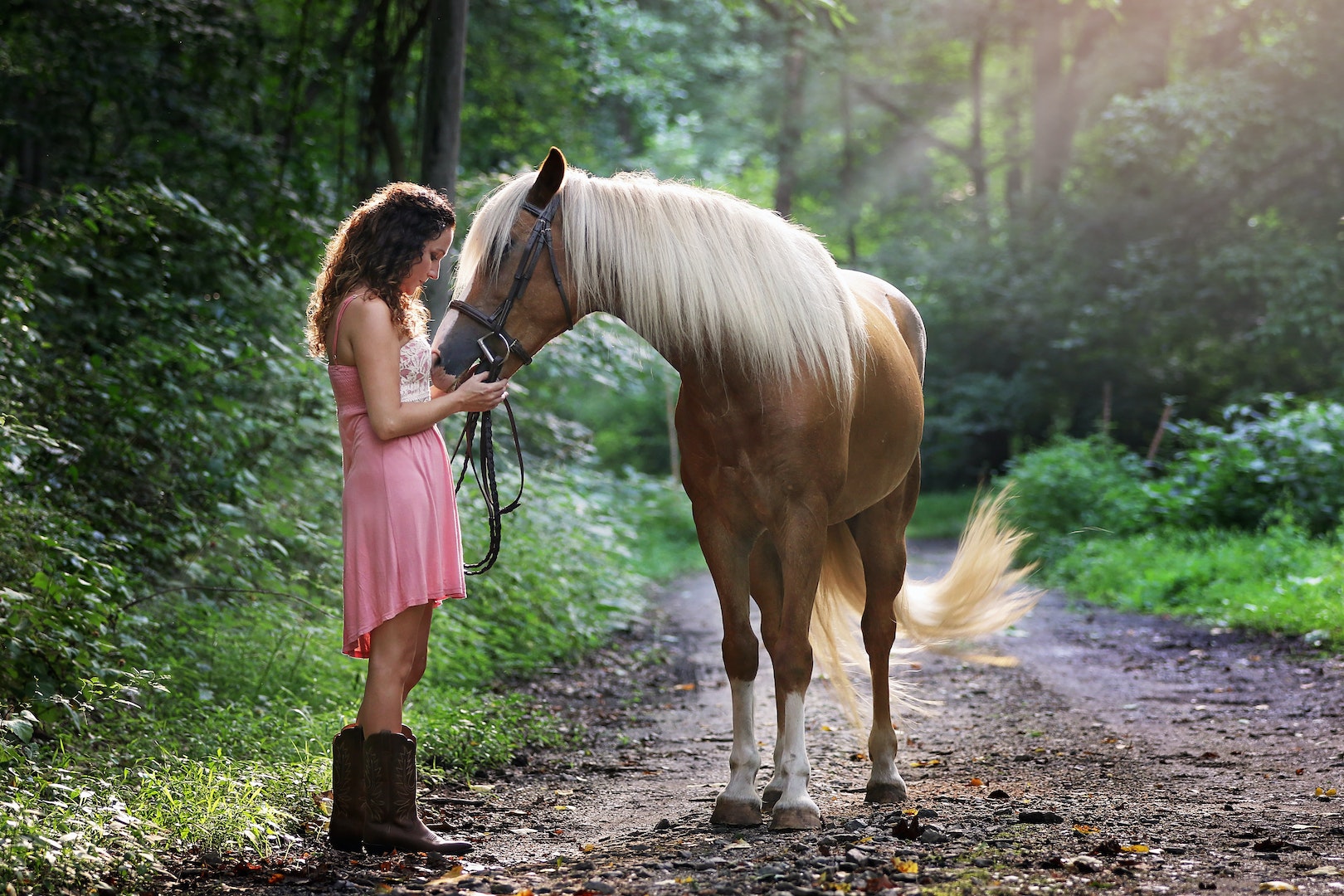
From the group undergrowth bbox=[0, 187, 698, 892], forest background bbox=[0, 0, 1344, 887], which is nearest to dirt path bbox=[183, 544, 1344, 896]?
undergrowth bbox=[0, 187, 698, 892]

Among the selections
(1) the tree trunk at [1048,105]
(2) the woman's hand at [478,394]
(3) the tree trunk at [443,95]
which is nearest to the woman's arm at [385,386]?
(2) the woman's hand at [478,394]

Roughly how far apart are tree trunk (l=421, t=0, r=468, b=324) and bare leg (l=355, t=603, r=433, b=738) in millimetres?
3438

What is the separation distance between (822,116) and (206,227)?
78.0 ft

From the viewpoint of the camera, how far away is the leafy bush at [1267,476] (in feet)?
32.1

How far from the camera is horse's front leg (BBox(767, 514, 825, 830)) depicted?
11.1 feet

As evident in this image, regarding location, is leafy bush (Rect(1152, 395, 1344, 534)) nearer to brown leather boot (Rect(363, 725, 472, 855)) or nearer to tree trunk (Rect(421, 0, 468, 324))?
tree trunk (Rect(421, 0, 468, 324))

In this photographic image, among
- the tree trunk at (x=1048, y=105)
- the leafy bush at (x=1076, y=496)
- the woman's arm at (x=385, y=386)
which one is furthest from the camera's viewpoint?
the tree trunk at (x=1048, y=105)

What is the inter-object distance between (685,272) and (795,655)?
4.18 feet

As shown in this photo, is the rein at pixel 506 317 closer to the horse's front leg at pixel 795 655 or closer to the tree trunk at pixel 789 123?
the horse's front leg at pixel 795 655

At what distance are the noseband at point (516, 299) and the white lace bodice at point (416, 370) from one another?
152mm

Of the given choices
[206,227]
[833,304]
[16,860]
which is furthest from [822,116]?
[16,860]

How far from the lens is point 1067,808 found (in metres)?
3.48

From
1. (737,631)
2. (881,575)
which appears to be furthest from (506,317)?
(881,575)

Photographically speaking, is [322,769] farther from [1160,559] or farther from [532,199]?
[1160,559]
